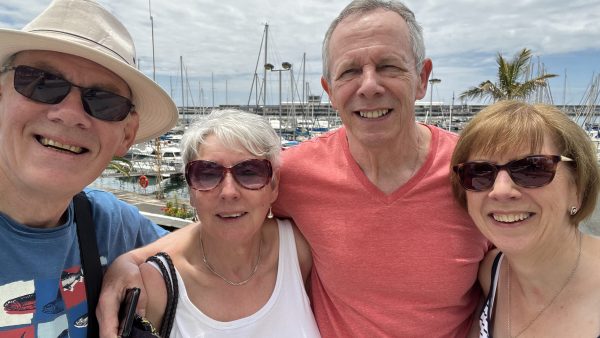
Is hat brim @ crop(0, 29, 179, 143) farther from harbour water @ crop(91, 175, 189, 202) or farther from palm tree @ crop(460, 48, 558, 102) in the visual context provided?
harbour water @ crop(91, 175, 189, 202)

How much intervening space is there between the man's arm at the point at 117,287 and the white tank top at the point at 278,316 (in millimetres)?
222

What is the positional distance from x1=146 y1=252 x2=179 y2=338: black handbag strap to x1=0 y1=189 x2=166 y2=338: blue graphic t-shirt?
398mm

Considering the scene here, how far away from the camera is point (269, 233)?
8.87 feet

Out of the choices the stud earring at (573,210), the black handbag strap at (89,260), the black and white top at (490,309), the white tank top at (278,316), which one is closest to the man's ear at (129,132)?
the black handbag strap at (89,260)

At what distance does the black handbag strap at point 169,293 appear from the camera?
2162mm

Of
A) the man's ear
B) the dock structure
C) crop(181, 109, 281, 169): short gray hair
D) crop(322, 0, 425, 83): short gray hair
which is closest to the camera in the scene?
the man's ear

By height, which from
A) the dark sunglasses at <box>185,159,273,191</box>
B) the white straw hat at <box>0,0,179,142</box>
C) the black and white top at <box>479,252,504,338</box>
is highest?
the white straw hat at <box>0,0,179,142</box>

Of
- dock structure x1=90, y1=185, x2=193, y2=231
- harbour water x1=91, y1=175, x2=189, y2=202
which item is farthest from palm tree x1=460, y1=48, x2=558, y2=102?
harbour water x1=91, y1=175, x2=189, y2=202

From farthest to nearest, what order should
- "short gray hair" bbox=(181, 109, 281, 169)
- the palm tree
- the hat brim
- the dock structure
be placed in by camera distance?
the palm tree, the dock structure, "short gray hair" bbox=(181, 109, 281, 169), the hat brim

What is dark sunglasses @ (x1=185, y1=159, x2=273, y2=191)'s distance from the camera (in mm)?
2352

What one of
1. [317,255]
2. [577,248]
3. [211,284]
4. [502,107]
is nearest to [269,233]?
[317,255]

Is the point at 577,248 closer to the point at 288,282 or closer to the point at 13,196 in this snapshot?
the point at 288,282

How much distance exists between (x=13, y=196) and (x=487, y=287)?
2.70 metres

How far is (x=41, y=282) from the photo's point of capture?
77.3 inches
